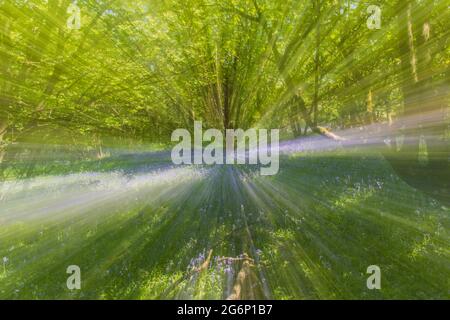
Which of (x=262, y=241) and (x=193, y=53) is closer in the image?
(x=262, y=241)

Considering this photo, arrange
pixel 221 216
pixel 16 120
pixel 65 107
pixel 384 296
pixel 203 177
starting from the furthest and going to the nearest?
pixel 203 177 → pixel 221 216 → pixel 65 107 → pixel 16 120 → pixel 384 296

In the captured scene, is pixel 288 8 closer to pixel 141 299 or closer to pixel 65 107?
pixel 65 107

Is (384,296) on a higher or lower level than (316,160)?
lower

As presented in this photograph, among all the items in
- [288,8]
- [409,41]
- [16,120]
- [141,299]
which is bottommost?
[141,299]

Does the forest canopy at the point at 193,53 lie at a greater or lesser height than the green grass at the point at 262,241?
greater

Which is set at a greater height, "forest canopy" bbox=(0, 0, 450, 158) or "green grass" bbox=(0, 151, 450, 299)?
"forest canopy" bbox=(0, 0, 450, 158)

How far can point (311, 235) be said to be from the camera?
7004 millimetres

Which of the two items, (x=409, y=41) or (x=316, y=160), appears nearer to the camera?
(x=409, y=41)

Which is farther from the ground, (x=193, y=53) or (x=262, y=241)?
(x=193, y=53)

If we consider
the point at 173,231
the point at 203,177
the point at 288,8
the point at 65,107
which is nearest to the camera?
the point at 288,8

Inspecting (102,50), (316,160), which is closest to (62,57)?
(102,50)

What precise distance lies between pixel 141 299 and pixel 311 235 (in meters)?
3.97

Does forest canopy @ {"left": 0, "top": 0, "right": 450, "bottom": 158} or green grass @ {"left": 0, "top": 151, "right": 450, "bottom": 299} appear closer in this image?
green grass @ {"left": 0, "top": 151, "right": 450, "bottom": 299}

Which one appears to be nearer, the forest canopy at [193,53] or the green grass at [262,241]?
the green grass at [262,241]
